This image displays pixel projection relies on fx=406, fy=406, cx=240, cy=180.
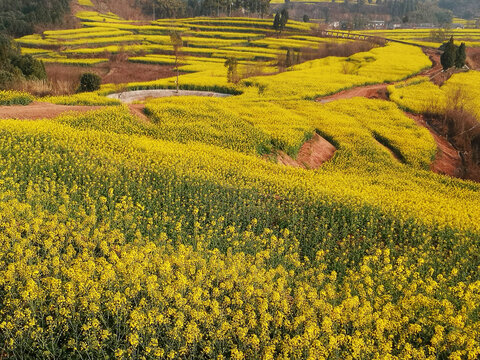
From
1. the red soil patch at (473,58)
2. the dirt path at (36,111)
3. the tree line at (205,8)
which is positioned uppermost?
the tree line at (205,8)

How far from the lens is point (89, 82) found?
33344 mm

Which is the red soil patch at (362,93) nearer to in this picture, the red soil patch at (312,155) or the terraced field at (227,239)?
the terraced field at (227,239)

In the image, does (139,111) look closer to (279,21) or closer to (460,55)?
(460,55)

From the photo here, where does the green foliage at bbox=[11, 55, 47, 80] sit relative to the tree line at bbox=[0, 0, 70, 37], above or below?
below

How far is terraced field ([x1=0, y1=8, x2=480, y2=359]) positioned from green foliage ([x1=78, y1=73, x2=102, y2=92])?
8.65m

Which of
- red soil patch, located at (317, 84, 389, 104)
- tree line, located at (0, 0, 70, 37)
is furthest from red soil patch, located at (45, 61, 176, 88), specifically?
tree line, located at (0, 0, 70, 37)

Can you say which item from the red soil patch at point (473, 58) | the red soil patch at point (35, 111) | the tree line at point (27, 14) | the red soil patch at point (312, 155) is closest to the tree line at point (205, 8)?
the tree line at point (27, 14)

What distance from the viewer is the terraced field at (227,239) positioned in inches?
232

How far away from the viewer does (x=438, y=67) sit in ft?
174

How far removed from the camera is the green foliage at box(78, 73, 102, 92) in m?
33.2

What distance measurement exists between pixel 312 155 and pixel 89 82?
2092 centimetres

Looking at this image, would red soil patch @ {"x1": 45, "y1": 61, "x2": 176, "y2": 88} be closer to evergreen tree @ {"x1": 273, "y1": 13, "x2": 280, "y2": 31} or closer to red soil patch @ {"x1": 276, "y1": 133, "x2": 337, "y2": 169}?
red soil patch @ {"x1": 276, "y1": 133, "x2": 337, "y2": 169}

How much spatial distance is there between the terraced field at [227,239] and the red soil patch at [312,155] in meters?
0.41

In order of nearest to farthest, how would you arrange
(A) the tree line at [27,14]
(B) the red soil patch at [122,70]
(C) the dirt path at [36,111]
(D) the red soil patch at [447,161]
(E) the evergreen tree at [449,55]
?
(C) the dirt path at [36,111] < (D) the red soil patch at [447,161] < (E) the evergreen tree at [449,55] < (B) the red soil patch at [122,70] < (A) the tree line at [27,14]
